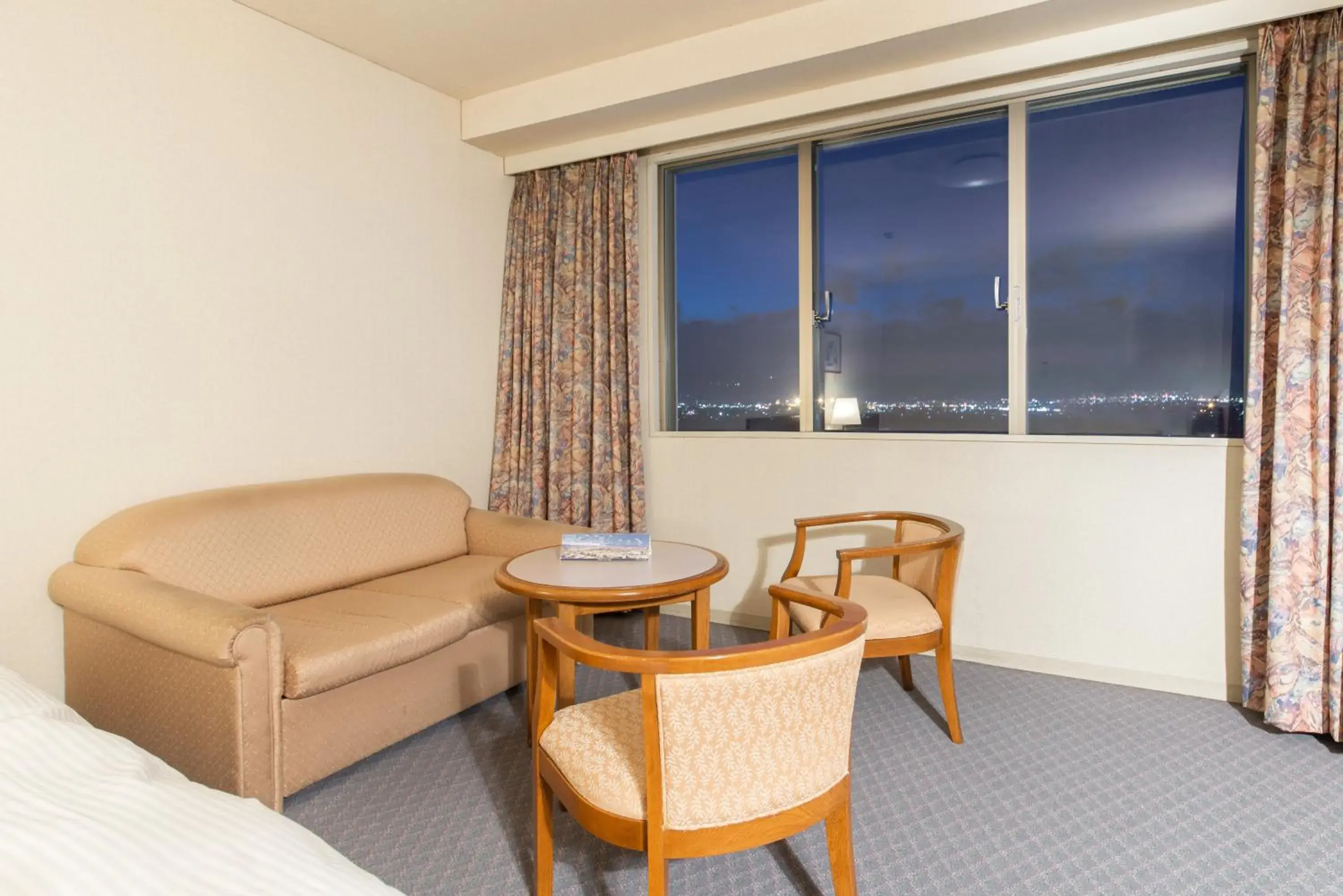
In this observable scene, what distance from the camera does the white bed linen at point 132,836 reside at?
2.74 ft

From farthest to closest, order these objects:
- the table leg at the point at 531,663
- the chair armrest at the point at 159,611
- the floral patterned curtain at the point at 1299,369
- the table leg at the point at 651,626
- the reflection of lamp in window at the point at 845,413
Answer: the reflection of lamp in window at the point at 845,413 < the table leg at the point at 651,626 < the floral patterned curtain at the point at 1299,369 < the table leg at the point at 531,663 < the chair armrest at the point at 159,611

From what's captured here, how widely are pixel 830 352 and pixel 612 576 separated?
200cm

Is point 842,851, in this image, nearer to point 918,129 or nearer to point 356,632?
point 356,632

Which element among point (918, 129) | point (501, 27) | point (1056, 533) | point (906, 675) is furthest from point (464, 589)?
point (918, 129)

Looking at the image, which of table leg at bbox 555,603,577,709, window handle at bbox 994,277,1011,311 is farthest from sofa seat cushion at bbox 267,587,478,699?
window handle at bbox 994,277,1011,311

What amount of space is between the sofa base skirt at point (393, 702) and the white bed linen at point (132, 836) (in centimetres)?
105

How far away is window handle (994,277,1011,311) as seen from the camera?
3359 mm

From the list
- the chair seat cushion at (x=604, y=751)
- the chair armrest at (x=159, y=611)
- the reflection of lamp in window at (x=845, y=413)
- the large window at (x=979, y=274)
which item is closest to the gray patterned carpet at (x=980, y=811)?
the chair seat cushion at (x=604, y=751)

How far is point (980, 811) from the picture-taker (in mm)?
2148

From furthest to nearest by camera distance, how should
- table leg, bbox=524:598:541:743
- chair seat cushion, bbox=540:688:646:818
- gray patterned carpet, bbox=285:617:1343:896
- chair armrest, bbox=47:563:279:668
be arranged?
table leg, bbox=524:598:541:743 < chair armrest, bbox=47:563:279:668 < gray patterned carpet, bbox=285:617:1343:896 < chair seat cushion, bbox=540:688:646:818

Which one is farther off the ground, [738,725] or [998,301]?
[998,301]

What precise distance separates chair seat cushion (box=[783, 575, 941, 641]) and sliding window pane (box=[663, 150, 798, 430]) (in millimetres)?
1225

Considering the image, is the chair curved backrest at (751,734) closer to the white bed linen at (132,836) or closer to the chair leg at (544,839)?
the chair leg at (544,839)

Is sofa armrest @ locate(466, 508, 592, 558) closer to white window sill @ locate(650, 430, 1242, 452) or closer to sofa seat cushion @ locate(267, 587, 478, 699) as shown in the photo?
sofa seat cushion @ locate(267, 587, 478, 699)
